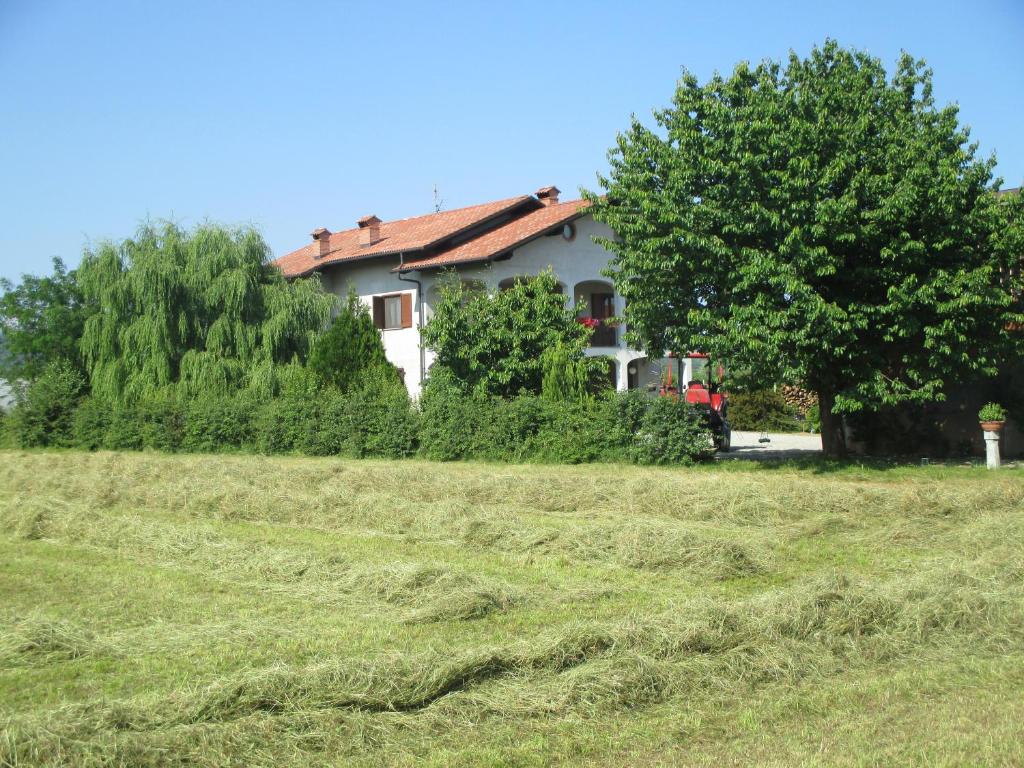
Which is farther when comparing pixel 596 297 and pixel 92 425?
pixel 596 297

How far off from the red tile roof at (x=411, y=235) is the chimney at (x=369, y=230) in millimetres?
202

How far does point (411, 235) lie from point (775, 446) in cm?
1374

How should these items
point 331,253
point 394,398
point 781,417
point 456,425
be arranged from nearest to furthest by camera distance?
point 456,425 → point 394,398 → point 781,417 → point 331,253

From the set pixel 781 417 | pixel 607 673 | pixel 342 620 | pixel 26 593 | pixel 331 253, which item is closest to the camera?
pixel 607 673

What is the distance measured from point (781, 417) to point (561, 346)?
11815mm

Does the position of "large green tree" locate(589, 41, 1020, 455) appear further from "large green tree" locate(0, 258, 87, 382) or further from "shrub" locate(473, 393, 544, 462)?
"large green tree" locate(0, 258, 87, 382)

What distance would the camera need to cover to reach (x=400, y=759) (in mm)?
4055

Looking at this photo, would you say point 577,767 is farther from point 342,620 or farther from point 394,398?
point 394,398

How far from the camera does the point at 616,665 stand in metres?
5.01

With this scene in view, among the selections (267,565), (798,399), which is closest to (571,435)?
(267,565)

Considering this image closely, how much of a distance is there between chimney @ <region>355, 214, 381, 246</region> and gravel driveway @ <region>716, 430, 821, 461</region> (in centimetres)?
1367

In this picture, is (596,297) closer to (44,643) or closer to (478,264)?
(478,264)

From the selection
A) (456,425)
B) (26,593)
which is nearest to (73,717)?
(26,593)

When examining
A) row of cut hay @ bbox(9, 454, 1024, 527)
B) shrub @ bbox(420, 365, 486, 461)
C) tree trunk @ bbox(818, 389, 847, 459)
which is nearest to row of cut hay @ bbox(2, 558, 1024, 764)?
row of cut hay @ bbox(9, 454, 1024, 527)
